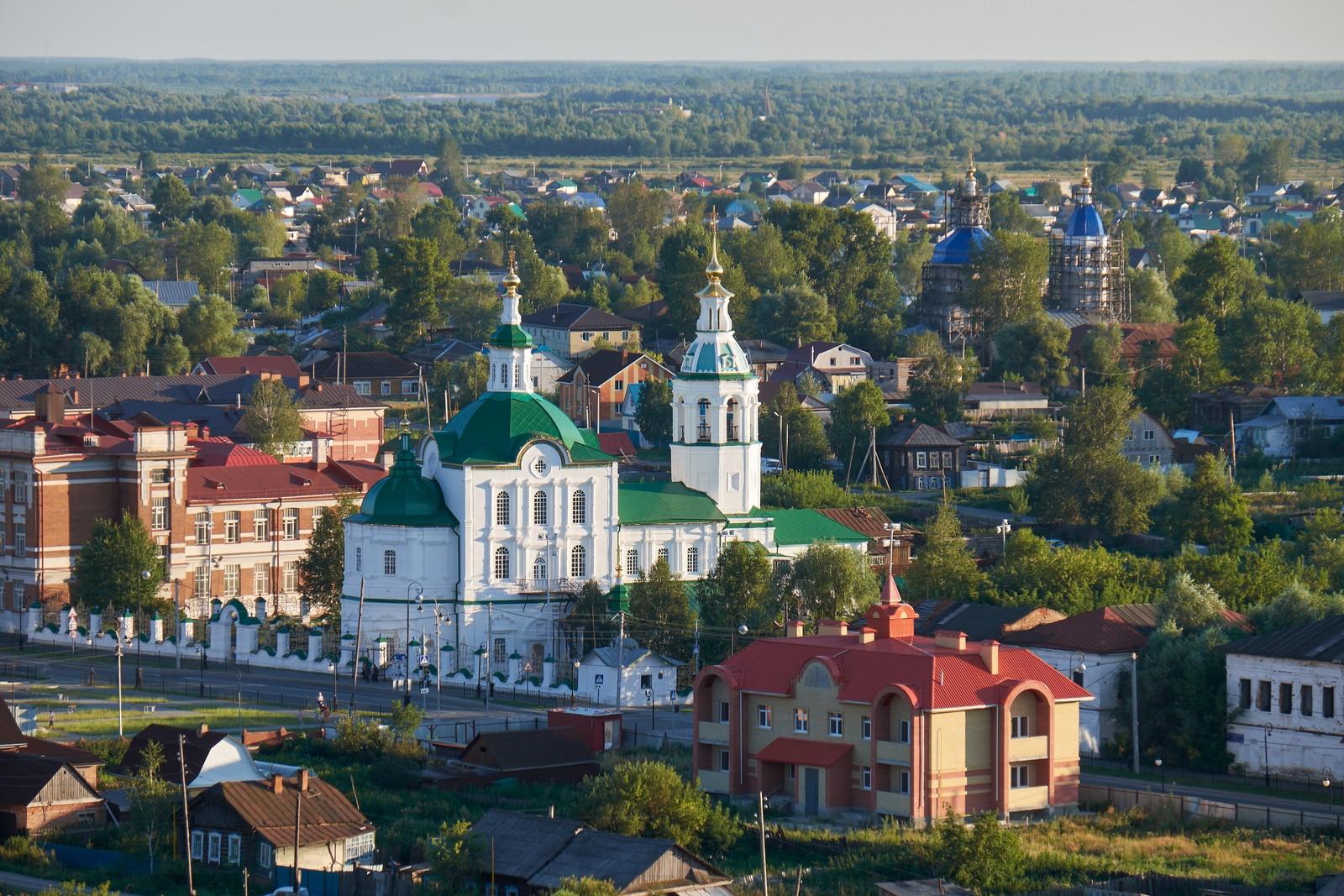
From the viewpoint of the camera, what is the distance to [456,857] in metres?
40.7

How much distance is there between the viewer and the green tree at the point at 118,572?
6475 cm

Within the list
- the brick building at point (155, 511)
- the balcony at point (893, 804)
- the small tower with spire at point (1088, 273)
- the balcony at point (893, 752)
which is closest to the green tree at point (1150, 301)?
the small tower with spire at point (1088, 273)

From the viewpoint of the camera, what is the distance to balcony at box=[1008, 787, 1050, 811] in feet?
153

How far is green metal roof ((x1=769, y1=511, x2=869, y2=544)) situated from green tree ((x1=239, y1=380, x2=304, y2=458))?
19601 mm

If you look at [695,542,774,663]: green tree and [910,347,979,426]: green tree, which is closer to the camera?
[695,542,774,663]: green tree

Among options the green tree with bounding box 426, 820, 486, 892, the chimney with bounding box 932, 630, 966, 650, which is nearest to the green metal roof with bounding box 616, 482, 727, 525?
the chimney with bounding box 932, 630, 966, 650

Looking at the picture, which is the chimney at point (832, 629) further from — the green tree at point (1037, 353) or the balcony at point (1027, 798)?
the green tree at point (1037, 353)

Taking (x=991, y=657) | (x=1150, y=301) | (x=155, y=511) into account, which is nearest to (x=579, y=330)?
(x=1150, y=301)

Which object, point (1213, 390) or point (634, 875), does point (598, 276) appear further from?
point (634, 875)

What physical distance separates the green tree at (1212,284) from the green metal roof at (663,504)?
144 feet

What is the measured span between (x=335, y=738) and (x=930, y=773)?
1066 cm

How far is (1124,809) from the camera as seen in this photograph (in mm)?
46625

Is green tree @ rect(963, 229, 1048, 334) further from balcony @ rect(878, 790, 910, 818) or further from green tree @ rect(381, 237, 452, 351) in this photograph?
balcony @ rect(878, 790, 910, 818)

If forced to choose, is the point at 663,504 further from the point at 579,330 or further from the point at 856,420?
the point at 579,330
